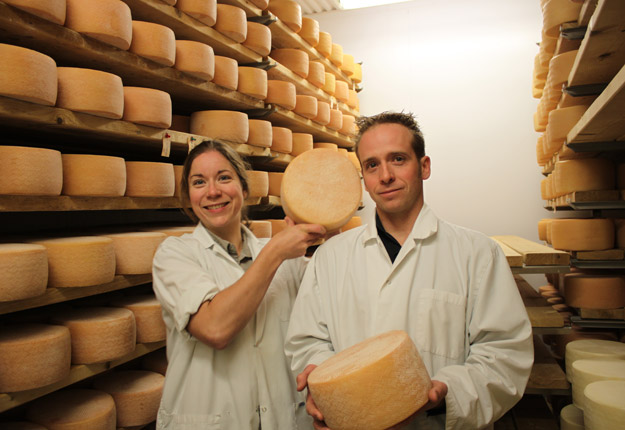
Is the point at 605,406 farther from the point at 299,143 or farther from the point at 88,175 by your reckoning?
the point at 299,143

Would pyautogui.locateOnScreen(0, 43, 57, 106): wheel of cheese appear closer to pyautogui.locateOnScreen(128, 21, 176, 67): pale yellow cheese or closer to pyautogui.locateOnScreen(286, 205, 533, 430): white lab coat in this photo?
A: pyautogui.locateOnScreen(128, 21, 176, 67): pale yellow cheese

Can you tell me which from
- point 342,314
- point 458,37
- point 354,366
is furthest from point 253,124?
point 458,37

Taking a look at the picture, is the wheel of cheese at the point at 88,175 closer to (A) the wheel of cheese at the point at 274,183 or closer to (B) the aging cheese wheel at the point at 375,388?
(B) the aging cheese wheel at the point at 375,388

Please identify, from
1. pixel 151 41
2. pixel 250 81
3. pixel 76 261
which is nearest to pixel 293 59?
pixel 250 81

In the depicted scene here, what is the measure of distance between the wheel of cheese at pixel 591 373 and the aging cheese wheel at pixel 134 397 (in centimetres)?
178

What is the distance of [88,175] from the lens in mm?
1854

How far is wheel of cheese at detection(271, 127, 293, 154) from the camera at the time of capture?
3290 mm

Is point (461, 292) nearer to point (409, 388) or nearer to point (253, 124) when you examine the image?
point (409, 388)

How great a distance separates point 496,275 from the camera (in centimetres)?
121

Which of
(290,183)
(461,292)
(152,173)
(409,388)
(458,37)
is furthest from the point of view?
(458,37)

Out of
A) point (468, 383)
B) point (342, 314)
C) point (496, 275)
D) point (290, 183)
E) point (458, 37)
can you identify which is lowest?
point (468, 383)

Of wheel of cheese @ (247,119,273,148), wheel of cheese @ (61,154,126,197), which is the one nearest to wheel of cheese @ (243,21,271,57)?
wheel of cheese @ (247,119,273,148)

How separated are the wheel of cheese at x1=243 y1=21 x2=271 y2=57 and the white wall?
261 centimetres

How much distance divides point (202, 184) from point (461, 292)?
87cm
